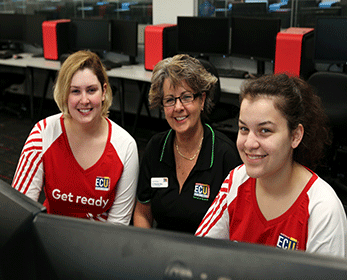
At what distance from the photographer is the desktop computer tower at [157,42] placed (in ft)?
13.9

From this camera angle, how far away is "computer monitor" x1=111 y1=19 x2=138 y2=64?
4.48 m

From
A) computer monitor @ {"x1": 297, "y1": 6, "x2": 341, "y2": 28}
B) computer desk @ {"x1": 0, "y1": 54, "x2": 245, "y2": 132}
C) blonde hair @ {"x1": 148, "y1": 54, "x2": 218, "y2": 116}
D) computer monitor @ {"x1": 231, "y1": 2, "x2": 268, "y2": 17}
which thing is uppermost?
computer monitor @ {"x1": 231, "y1": 2, "x2": 268, "y2": 17}

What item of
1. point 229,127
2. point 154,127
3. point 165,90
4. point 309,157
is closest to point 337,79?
point 229,127

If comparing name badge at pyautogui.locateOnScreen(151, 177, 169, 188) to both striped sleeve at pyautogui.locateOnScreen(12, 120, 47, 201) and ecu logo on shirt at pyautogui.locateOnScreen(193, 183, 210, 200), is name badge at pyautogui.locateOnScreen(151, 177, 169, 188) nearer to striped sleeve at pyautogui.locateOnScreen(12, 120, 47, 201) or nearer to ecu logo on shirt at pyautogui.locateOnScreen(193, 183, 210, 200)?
ecu logo on shirt at pyautogui.locateOnScreen(193, 183, 210, 200)

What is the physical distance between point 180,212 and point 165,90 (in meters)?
0.49

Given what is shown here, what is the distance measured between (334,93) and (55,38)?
10.8ft

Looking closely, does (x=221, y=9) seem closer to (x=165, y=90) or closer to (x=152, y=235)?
(x=165, y=90)

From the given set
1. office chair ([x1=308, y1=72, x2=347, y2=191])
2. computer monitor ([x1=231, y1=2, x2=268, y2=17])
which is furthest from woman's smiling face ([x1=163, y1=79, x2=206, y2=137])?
computer monitor ([x1=231, y1=2, x2=268, y2=17])

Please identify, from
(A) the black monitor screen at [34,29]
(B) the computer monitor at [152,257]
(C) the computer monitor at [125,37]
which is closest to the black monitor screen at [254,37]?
(C) the computer monitor at [125,37]

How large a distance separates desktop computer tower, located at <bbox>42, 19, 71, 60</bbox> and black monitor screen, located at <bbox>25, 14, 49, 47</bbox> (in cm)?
22

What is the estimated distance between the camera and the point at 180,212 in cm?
163

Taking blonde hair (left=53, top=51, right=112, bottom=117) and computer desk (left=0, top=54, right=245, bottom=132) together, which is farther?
computer desk (left=0, top=54, right=245, bottom=132)

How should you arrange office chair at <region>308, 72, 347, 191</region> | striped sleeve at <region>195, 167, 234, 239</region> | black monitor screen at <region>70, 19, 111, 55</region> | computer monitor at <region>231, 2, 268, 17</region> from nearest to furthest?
striped sleeve at <region>195, 167, 234, 239</region>
office chair at <region>308, 72, 347, 191</region>
computer monitor at <region>231, 2, 268, 17</region>
black monitor screen at <region>70, 19, 111, 55</region>

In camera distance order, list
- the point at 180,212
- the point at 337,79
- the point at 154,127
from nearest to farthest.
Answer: the point at 180,212 < the point at 337,79 < the point at 154,127
